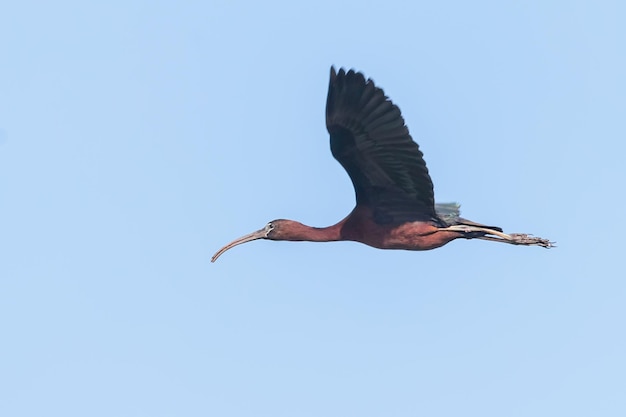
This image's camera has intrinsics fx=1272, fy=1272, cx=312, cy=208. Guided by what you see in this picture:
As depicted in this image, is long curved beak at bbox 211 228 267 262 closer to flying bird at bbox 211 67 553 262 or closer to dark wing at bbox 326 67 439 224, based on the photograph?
flying bird at bbox 211 67 553 262

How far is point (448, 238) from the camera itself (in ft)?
83.0

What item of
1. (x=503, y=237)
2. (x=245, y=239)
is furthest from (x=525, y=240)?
(x=245, y=239)

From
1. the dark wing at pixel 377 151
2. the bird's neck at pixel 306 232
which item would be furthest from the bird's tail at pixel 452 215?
the bird's neck at pixel 306 232

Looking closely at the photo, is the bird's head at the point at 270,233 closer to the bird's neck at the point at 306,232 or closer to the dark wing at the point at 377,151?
the bird's neck at the point at 306,232

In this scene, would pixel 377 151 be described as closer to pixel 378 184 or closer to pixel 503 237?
pixel 378 184

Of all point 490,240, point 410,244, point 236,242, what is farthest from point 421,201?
point 236,242

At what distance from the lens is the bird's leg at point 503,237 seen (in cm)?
2522

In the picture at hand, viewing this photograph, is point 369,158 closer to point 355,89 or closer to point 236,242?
point 355,89

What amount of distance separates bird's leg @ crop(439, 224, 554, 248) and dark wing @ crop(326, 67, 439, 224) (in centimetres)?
66

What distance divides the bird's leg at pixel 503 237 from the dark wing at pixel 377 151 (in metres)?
0.66

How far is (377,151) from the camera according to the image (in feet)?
78.6

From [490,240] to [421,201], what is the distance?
8.83ft

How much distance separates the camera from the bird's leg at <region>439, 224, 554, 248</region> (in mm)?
25219

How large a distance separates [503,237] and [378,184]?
3.01m
